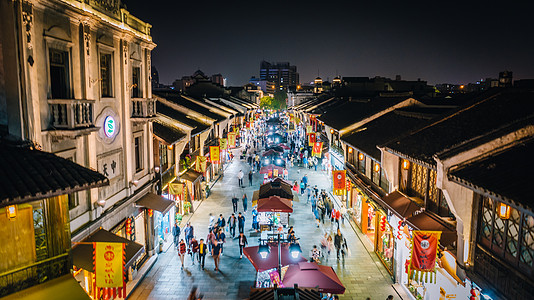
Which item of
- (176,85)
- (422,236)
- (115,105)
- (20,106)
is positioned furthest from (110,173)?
(176,85)

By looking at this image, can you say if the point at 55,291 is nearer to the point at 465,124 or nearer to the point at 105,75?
the point at 105,75

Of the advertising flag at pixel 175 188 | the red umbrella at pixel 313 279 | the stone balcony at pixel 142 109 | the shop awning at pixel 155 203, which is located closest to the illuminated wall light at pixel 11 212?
the red umbrella at pixel 313 279

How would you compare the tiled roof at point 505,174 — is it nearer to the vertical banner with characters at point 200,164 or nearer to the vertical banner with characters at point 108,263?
the vertical banner with characters at point 108,263

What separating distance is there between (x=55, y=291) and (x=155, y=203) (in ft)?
35.9

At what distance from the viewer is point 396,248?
18.2 m

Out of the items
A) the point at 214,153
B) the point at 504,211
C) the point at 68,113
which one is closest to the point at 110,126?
the point at 68,113

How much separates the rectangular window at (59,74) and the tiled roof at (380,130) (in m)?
13.9

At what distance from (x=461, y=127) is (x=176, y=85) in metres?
153

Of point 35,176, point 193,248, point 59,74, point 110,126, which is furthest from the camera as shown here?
point 193,248

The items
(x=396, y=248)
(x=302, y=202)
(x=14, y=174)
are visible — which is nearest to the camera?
(x=14, y=174)

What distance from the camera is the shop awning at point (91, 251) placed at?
41.9 ft

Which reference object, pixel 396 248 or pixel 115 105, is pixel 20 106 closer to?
pixel 115 105

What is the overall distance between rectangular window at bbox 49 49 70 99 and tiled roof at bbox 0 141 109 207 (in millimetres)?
3533

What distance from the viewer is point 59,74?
1305 centimetres
